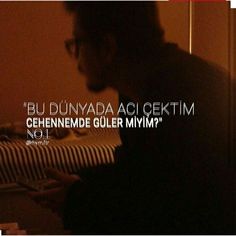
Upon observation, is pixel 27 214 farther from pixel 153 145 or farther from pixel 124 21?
pixel 124 21

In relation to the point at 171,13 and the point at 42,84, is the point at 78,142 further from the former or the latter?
the point at 171,13

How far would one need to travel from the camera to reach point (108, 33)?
3.68 feet

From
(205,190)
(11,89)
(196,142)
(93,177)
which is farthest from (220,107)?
(11,89)

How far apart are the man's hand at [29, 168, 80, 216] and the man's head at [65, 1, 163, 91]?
0.25 meters

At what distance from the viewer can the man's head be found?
1.11m

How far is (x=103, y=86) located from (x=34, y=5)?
277 millimetres

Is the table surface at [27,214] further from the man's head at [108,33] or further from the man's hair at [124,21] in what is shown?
the man's hair at [124,21]

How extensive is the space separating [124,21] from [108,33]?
53mm

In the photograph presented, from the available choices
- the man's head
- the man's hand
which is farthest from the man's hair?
the man's hand

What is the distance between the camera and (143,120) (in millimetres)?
1148

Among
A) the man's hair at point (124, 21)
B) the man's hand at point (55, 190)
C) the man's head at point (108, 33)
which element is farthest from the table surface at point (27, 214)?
the man's hair at point (124, 21)

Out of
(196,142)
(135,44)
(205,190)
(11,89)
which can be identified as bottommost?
(205,190)

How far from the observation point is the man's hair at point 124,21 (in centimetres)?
111

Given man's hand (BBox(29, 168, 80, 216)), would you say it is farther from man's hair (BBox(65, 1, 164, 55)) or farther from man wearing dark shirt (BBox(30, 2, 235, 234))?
man's hair (BBox(65, 1, 164, 55))
